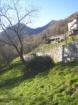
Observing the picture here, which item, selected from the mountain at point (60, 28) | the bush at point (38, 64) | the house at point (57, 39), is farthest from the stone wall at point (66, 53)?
the mountain at point (60, 28)

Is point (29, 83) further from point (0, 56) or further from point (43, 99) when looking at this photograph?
point (0, 56)

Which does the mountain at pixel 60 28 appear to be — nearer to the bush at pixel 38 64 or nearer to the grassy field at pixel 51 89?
the bush at pixel 38 64

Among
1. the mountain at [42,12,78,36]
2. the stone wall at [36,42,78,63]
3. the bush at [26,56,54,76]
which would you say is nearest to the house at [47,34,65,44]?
the mountain at [42,12,78,36]

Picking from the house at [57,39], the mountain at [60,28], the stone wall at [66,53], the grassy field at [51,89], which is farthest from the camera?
the mountain at [60,28]

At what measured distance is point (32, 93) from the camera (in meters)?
19.5

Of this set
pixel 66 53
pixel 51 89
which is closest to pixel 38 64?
pixel 66 53

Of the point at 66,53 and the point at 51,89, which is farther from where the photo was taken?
the point at 66,53

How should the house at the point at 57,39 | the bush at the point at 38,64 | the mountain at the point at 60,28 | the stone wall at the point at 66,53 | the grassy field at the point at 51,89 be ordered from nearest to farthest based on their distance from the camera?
1. the grassy field at the point at 51,89
2. the stone wall at the point at 66,53
3. the bush at the point at 38,64
4. the house at the point at 57,39
5. the mountain at the point at 60,28

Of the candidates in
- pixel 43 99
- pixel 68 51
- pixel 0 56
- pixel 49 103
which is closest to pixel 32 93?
pixel 43 99

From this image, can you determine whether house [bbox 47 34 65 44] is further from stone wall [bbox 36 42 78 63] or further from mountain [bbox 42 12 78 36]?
stone wall [bbox 36 42 78 63]

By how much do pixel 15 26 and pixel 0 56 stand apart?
39.1 feet

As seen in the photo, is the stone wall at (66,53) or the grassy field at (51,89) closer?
the grassy field at (51,89)

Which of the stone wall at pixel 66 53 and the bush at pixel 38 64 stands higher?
the stone wall at pixel 66 53

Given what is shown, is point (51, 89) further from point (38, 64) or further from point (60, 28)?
point (60, 28)
